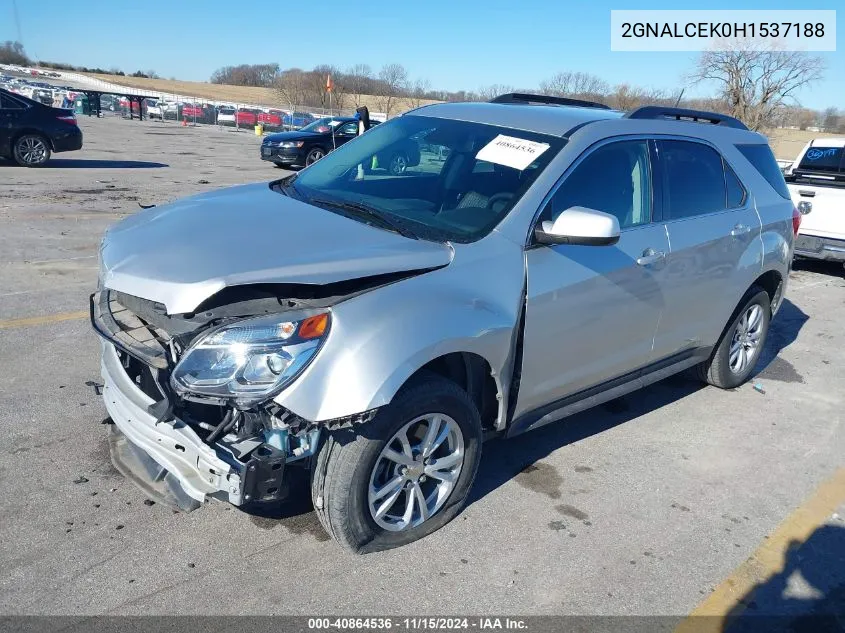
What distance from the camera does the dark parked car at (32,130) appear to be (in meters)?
14.3

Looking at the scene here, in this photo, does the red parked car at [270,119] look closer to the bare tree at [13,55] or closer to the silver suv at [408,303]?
the silver suv at [408,303]

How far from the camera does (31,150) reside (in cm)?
1473

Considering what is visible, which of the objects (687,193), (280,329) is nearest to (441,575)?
(280,329)

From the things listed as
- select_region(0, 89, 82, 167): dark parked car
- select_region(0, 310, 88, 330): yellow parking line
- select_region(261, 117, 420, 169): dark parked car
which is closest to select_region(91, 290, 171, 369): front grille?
select_region(0, 310, 88, 330): yellow parking line

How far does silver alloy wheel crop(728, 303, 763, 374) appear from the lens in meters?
5.33

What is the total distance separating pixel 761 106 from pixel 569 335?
36696 millimetres

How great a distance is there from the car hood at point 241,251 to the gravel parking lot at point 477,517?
1106 mm

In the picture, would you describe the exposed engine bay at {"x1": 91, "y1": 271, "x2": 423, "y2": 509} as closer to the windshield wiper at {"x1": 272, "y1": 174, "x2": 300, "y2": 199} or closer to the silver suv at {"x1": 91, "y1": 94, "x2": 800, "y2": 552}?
the silver suv at {"x1": 91, "y1": 94, "x2": 800, "y2": 552}

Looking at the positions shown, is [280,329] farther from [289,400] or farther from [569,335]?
[569,335]

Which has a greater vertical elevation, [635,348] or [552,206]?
[552,206]

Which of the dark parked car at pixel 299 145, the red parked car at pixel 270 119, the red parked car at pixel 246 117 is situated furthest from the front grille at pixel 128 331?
the red parked car at pixel 246 117

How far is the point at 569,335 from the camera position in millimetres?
3594

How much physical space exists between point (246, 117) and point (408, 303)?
120 ft

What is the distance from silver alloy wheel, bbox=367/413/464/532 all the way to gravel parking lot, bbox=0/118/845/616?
0.53ft
